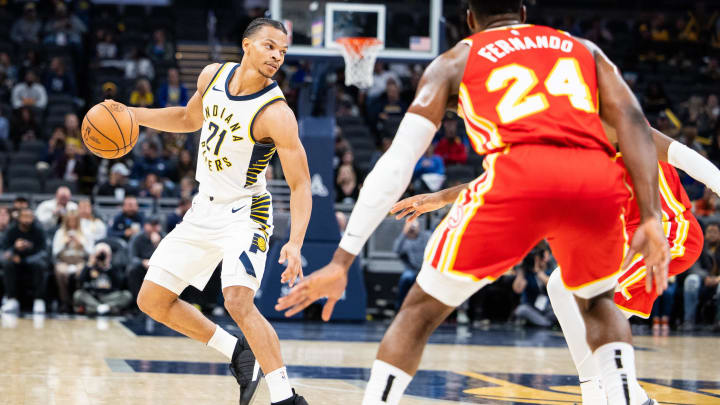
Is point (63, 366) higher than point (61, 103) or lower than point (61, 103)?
lower

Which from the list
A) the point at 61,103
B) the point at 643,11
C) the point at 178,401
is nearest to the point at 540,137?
the point at 178,401

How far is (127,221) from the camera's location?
13164 mm

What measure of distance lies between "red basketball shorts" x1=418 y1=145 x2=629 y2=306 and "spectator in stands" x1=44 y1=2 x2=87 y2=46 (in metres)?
17.1

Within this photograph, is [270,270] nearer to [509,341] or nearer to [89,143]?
[509,341]

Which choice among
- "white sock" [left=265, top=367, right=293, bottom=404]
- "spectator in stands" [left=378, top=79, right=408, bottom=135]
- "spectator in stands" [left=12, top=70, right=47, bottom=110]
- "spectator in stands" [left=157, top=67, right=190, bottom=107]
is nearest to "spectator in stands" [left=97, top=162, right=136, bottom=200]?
"spectator in stands" [left=157, top=67, right=190, bottom=107]

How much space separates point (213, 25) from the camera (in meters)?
21.8

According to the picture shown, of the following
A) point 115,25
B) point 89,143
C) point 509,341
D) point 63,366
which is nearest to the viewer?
point 89,143

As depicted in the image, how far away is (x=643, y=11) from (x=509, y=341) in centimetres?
1553

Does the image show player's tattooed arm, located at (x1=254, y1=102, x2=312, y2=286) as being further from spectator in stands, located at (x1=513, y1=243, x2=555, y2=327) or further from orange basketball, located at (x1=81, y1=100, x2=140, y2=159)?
spectator in stands, located at (x1=513, y1=243, x2=555, y2=327)

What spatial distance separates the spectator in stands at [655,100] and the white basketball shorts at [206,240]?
47.6 feet

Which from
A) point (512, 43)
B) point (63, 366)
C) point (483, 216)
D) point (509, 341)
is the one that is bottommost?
point (509, 341)

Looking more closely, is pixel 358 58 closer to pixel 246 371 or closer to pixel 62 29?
pixel 246 371

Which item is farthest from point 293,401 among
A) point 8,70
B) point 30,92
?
point 8,70

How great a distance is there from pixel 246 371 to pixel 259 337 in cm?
46
